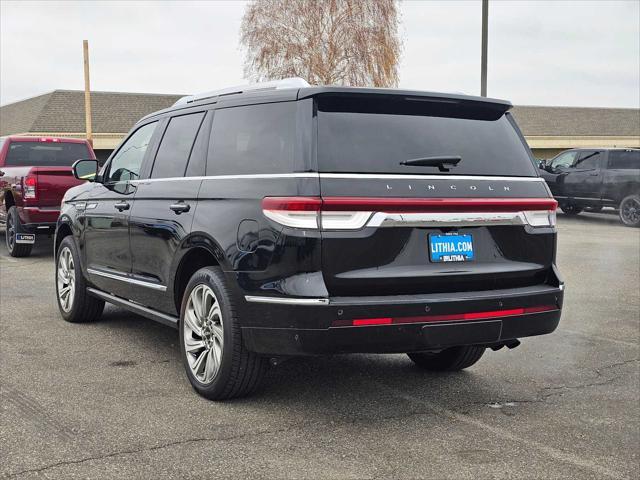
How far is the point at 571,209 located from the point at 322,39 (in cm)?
2364

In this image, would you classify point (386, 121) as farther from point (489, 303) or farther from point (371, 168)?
point (489, 303)

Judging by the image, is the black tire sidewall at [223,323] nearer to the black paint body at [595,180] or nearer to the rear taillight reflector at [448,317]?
the rear taillight reflector at [448,317]

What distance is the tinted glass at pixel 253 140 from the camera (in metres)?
4.69

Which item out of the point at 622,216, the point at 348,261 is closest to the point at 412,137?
the point at 348,261

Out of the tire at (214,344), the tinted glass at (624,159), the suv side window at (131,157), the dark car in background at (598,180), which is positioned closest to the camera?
the tire at (214,344)

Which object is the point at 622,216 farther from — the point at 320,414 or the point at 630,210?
the point at 320,414

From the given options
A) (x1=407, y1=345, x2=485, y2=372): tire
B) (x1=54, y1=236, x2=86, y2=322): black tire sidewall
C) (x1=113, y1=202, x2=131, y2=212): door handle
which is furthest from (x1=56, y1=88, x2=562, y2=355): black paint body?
(x1=54, y1=236, x2=86, y2=322): black tire sidewall

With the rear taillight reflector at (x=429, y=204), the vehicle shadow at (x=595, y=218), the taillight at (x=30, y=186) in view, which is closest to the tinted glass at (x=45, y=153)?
the taillight at (x=30, y=186)

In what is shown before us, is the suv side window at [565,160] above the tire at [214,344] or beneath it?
above

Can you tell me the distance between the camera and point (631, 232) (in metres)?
17.9

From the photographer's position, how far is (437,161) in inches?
185

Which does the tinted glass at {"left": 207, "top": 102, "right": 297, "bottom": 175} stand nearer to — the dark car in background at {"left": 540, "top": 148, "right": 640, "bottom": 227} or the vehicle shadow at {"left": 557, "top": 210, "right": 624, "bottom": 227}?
the dark car in background at {"left": 540, "top": 148, "right": 640, "bottom": 227}

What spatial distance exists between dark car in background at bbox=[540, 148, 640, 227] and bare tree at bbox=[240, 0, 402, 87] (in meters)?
21.8

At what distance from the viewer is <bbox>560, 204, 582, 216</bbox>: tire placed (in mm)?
21922
